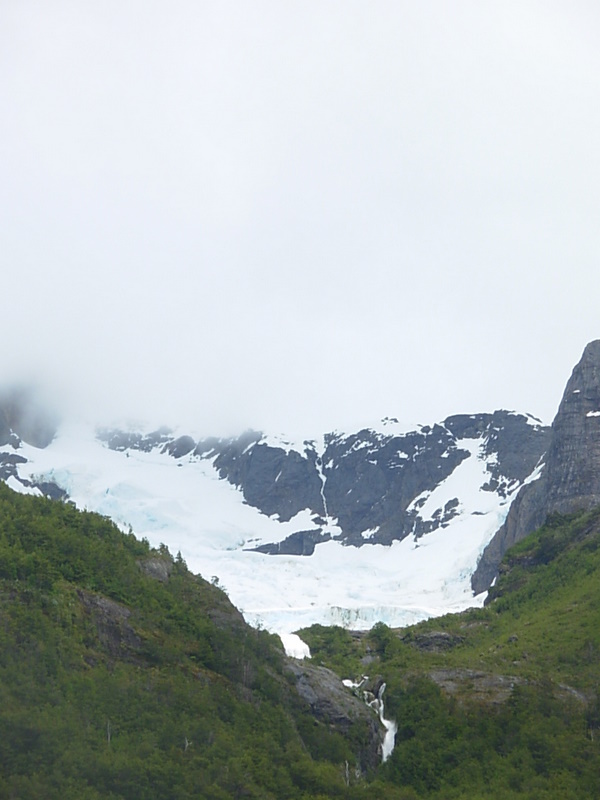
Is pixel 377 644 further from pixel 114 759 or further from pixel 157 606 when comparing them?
pixel 114 759

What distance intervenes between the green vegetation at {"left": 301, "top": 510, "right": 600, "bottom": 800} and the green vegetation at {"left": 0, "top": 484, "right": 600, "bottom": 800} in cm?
18

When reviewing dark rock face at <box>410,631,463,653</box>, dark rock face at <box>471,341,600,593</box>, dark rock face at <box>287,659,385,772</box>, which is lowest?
dark rock face at <box>287,659,385,772</box>

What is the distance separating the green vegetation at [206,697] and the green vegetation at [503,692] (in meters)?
0.18

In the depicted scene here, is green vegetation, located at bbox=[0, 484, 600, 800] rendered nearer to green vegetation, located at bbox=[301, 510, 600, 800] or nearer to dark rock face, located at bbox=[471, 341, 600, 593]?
green vegetation, located at bbox=[301, 510, 600, 800]

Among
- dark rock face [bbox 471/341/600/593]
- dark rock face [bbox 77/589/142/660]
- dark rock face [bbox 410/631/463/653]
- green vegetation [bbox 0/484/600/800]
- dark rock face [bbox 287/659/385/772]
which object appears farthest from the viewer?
dark rock face [bbox 471/341/600/593]

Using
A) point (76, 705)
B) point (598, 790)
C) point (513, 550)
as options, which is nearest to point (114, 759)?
point (76, 705)

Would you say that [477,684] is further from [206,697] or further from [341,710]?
[206,697]

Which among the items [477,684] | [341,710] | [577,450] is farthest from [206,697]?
[577,450]

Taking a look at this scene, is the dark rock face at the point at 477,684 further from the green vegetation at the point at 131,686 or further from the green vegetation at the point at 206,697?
the green vegetation at the point at 131,686

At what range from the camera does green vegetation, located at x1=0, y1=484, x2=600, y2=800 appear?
58562 mm

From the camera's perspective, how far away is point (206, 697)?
69.2 metres

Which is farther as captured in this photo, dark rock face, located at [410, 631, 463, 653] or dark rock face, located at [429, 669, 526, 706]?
dark rock face, located at [410, 631, 463, 653]

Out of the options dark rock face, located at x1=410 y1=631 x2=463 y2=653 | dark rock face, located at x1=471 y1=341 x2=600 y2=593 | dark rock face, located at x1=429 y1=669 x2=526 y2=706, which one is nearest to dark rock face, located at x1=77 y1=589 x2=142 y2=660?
dark rock face, located at x1=429 y1=669 x2=526 y2=706

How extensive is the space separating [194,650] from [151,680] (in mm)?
7334
